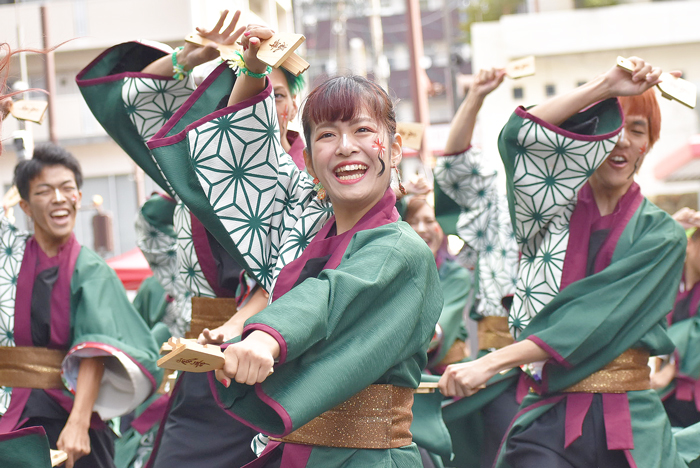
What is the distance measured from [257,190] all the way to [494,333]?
98.4 inches

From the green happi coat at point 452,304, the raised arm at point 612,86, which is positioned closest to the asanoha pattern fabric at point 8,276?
the green happi coat at point 452,304

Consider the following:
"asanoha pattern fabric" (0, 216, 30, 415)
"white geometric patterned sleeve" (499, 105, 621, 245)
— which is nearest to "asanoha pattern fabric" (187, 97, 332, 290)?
"white geometric patterned sleeve" (499, 105, 621, 245)

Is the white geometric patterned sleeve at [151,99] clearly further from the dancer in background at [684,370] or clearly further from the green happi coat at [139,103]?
the dancer in background at [684,370]

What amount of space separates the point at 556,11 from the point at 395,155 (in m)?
16.8

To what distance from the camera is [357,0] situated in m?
25.0

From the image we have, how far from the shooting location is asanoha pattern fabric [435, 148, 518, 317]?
165 inches

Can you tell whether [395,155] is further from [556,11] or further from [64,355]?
[556,11]

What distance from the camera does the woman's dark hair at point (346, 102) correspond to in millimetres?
2184

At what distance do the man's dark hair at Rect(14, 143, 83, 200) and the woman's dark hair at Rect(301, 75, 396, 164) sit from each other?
72.5 inches

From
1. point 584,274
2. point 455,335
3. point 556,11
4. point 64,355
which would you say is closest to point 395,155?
point 584,274

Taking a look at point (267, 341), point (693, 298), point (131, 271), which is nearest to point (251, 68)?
point (267, 341)

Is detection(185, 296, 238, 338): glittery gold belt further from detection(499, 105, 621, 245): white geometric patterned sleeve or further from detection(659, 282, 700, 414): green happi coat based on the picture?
detection(659, 282, 700, 414): green happi coat

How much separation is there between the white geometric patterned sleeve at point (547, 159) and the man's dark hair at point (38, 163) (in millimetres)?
1899

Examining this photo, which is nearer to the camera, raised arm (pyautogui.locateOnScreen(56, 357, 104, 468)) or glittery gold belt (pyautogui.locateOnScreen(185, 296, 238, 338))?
glittery gold belt (pyautogui.locateOnScreen(185, 296, 238, 338))
